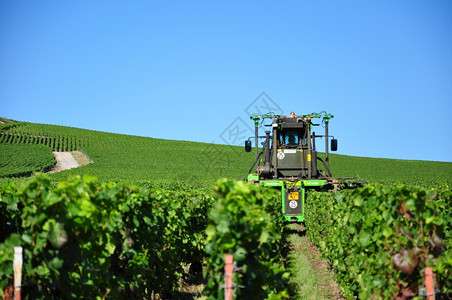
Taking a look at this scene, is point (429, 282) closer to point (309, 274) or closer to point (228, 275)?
point (228, 275)

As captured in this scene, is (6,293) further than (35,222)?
Yes

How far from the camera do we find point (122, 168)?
51.2m

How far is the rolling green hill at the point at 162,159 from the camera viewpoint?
49.7 metres

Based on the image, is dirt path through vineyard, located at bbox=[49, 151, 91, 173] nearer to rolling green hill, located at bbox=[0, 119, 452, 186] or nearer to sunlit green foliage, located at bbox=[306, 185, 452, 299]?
rolling green hill, located at bbox=[0, 119, 452, 186]

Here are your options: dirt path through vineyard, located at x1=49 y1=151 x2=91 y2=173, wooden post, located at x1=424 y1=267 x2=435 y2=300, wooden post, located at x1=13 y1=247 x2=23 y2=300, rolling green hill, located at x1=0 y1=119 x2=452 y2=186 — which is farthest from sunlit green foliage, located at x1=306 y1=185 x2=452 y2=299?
dirt path through vineyard, located at x1=49 y1=151 x2=91 y2=173

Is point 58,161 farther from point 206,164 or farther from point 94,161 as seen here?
point 206,164

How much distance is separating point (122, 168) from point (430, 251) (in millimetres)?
47732

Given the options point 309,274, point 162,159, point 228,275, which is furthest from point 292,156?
point 162,159

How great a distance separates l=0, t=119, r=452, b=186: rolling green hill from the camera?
163 ft

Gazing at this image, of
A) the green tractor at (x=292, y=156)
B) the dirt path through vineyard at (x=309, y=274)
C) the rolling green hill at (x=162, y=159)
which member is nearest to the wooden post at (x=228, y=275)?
the dirt path through vineyard at (x=309, y=274)

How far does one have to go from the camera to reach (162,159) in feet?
200

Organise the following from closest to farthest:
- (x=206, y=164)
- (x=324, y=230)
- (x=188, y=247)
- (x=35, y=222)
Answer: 1. (x=35, y=222)
2. (x=188, y=247)
3. (x=324, y=230)
4. (x=206, y=164)

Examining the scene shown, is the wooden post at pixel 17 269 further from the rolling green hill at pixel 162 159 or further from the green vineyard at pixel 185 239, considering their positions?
the rolling green hill at pixel 162 159

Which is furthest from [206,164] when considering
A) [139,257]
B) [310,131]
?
[139,257]
